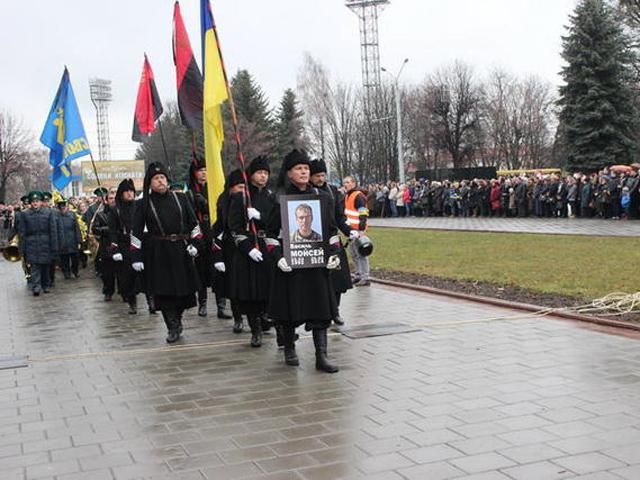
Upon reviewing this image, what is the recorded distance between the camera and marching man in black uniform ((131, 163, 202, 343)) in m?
8.92

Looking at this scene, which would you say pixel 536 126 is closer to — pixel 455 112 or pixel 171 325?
pixel 455 112

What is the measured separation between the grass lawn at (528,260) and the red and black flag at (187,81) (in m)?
5.33

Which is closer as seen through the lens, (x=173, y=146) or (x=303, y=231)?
(x=303, y=231)

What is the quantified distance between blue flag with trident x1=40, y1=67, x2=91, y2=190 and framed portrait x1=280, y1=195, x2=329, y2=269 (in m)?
7.87

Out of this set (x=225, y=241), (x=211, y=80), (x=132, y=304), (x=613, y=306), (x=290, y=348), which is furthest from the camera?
(x=132, y=304)

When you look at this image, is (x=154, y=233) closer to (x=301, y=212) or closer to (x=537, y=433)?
(x=301, y=212)

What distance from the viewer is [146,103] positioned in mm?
12570

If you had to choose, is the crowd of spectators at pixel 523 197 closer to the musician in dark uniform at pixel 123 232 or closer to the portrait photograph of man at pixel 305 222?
the musician in dark uniform at pixel 123 232

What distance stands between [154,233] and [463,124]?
54.5m

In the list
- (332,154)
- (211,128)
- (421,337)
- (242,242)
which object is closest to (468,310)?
(421,337)

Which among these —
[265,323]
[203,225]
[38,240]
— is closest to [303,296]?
[265,323]

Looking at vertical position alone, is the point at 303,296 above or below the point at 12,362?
above

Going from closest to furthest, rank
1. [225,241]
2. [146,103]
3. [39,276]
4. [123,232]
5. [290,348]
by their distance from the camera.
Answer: [290,348], [225,241], [123,232], [146,103], [39,276]

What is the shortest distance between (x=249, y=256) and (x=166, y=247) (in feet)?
4.29
